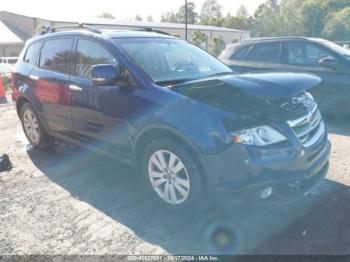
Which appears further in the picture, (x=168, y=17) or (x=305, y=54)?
(x=168, y=17)

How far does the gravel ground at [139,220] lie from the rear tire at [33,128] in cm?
95

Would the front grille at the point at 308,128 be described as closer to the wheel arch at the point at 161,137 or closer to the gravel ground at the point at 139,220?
the gravel ground at the point at 139,220

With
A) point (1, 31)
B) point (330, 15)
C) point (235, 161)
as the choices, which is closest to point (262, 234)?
point (235, 161)

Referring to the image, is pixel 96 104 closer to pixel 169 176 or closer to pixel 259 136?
pixel 169 176

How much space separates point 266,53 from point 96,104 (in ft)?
15.6

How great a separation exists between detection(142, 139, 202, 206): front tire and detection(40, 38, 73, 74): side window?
6.12ft

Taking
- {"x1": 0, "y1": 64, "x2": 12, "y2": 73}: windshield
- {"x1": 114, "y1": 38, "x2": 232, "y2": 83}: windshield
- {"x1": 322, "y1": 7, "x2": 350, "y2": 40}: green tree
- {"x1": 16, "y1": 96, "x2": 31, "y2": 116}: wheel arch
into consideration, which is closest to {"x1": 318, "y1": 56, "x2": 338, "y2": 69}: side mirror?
{"x1": 114, "y1": 38, "x2": 232, "y2": 83}: windshield

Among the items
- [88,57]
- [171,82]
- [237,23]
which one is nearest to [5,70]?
[88,57]

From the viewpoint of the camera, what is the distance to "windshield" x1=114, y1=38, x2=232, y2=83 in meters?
3.96

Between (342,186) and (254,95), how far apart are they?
178cm

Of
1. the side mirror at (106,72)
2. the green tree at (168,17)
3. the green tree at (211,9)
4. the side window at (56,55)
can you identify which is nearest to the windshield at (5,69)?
the side window at (56,55)

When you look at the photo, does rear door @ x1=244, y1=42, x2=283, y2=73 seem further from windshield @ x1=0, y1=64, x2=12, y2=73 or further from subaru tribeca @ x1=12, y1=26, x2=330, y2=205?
windshield @ x1=0, y1=64, x2=12, y2=73

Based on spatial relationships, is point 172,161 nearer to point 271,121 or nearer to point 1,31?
point 271,121

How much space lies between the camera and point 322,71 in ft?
23.0
